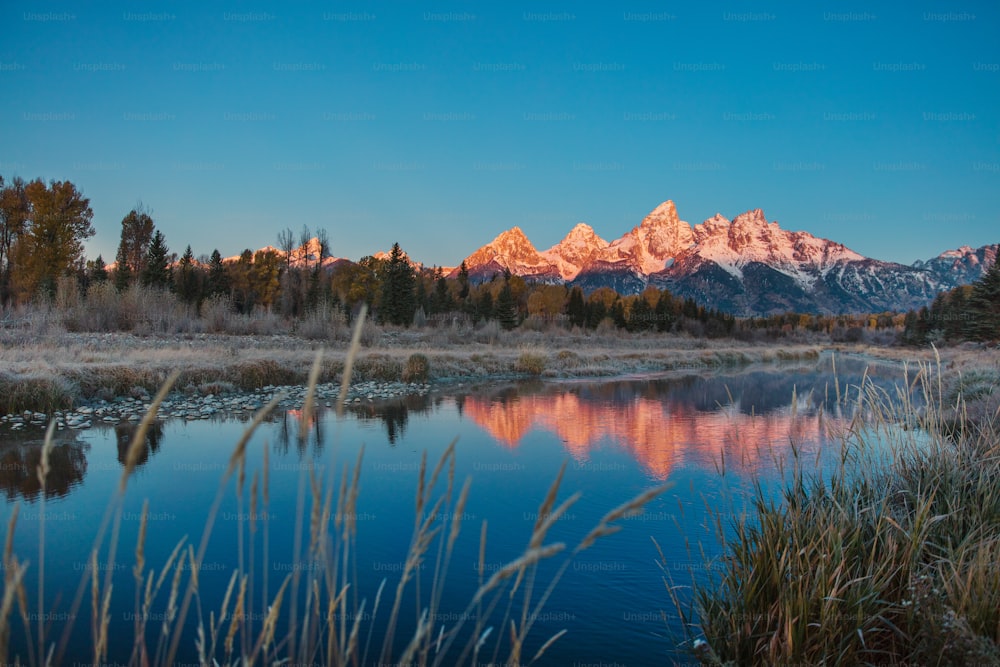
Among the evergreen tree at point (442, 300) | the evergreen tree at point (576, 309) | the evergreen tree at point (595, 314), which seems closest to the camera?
the evergreen tree at point (442, 300)

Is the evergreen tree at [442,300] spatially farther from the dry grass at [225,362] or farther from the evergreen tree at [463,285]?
the dry grass at [225,362]

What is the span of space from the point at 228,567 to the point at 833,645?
16.8 ft

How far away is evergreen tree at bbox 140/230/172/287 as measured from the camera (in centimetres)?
4231

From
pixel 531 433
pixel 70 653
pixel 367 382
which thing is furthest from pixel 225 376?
pixel 70 653

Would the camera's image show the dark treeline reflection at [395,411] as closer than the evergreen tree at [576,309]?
Yes

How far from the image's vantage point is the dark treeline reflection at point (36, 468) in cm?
764

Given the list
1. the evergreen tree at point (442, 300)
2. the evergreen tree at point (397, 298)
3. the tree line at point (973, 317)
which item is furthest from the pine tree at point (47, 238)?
the tree line at point (973, 317)

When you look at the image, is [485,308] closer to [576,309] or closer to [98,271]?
[576,309]

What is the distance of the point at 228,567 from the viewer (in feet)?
18.5

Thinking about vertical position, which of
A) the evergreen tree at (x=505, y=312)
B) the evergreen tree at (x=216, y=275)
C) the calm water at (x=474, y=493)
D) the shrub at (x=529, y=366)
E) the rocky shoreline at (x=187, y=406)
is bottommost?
the calm water at (x=474, y=493)

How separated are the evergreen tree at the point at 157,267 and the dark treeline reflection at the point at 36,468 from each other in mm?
36376

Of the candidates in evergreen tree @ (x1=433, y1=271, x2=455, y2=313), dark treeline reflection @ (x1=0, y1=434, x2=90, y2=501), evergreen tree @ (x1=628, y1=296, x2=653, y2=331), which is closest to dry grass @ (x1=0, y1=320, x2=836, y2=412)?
dark treeline reflection @ (x1=0, y1=434, x2=90, y2=501)

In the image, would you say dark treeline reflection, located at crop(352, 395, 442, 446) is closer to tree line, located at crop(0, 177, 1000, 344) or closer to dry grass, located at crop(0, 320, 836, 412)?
dry grass, located at crop(0, 320, 836, 412)

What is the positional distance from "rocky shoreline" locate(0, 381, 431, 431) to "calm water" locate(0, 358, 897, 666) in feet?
2.75
